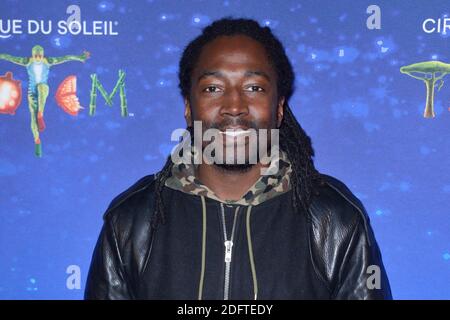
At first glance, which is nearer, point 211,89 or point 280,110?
point 211,89

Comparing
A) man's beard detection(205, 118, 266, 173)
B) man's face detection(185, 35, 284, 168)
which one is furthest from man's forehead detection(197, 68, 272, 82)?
man's beard detection(205, 118, 266, 173)

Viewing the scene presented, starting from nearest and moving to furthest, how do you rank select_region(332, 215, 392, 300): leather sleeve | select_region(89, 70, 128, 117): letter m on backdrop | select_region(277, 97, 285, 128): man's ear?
select_region(332, 215, 392, 300): leather sleeve < select_region(277, 97, 285, 128): man's ear < select_region(89, 70, 128, 117): letter m on backdrop

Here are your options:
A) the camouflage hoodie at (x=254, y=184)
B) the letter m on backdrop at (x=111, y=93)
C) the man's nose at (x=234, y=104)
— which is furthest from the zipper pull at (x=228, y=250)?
the letter m on backdrop at (x=111, y=93)

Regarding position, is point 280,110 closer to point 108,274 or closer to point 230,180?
point 230,180

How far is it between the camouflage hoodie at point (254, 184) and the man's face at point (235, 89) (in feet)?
0.28

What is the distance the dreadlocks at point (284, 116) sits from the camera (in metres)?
1.47

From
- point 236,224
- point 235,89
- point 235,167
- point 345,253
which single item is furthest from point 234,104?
point 345,253

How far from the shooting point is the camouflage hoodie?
1445 mm

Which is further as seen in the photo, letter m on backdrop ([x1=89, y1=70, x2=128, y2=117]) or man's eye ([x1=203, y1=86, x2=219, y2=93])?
letter m on backdrop ([x1=89, y1=70, x2=128, y2=117])

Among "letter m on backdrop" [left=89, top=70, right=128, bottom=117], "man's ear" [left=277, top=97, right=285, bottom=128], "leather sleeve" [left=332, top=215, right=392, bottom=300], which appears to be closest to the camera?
"leather sleeve" [left=332, top=215, right=392, bottom=300]

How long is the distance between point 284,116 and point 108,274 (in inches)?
25.9

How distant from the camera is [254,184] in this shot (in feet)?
4.82

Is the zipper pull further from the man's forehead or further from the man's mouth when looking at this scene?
the man's forehead

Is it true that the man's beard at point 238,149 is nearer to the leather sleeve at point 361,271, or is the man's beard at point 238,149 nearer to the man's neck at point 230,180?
the man's neck at point 230,180
